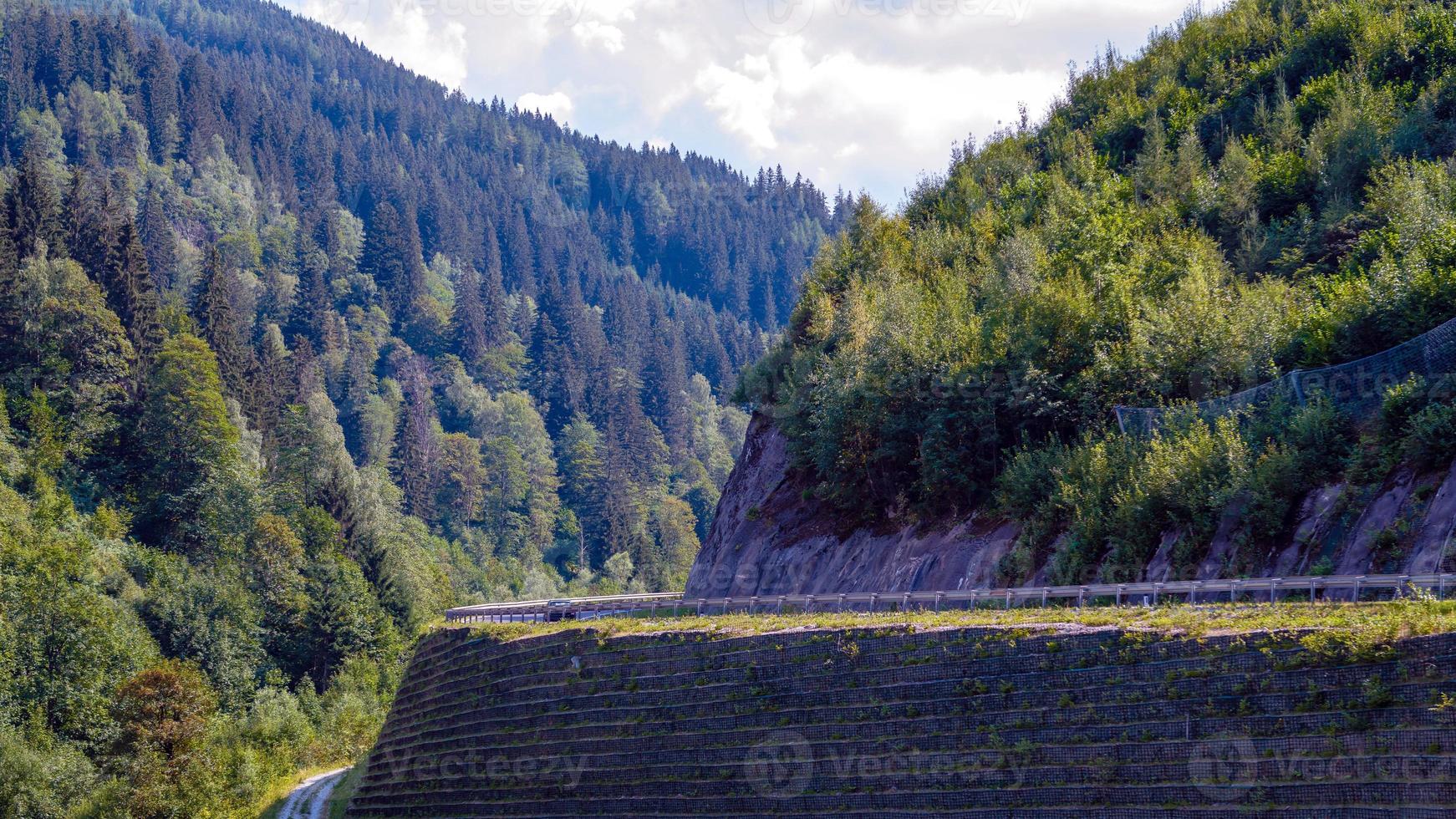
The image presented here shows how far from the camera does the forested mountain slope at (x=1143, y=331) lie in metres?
23.9

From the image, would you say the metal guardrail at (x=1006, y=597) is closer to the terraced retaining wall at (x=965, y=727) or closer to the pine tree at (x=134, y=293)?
the terraced retaining wall at (x=965, y=727)

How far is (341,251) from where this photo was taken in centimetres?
18000

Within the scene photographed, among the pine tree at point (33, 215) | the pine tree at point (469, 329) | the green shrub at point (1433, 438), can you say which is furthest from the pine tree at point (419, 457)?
the green shrub at point (1433, 438)

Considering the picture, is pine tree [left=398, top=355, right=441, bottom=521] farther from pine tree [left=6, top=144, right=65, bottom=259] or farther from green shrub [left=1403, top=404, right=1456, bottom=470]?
green shrub [left=1403, top=404, right=1456, bottom=470]

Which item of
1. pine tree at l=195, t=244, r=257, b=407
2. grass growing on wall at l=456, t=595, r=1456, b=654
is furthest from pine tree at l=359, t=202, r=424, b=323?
grass growing on wall at l=456, t=595, r=1456, b=654

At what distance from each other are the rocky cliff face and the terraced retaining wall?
18.1 feet

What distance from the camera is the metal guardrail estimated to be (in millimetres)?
17406

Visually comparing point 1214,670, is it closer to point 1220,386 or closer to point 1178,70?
point 1220,386

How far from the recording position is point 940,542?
32.0 metres

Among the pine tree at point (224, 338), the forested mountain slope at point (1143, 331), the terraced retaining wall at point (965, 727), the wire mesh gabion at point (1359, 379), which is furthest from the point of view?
the pine tree at point (224, 338)

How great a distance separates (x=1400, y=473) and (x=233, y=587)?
6395 cm

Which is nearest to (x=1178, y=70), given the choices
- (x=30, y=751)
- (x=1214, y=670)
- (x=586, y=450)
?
(x=1214, y=670)

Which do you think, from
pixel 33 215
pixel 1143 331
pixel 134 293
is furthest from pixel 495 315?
pixel 1143 331

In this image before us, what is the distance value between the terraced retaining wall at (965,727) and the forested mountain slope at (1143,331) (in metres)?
6.41
